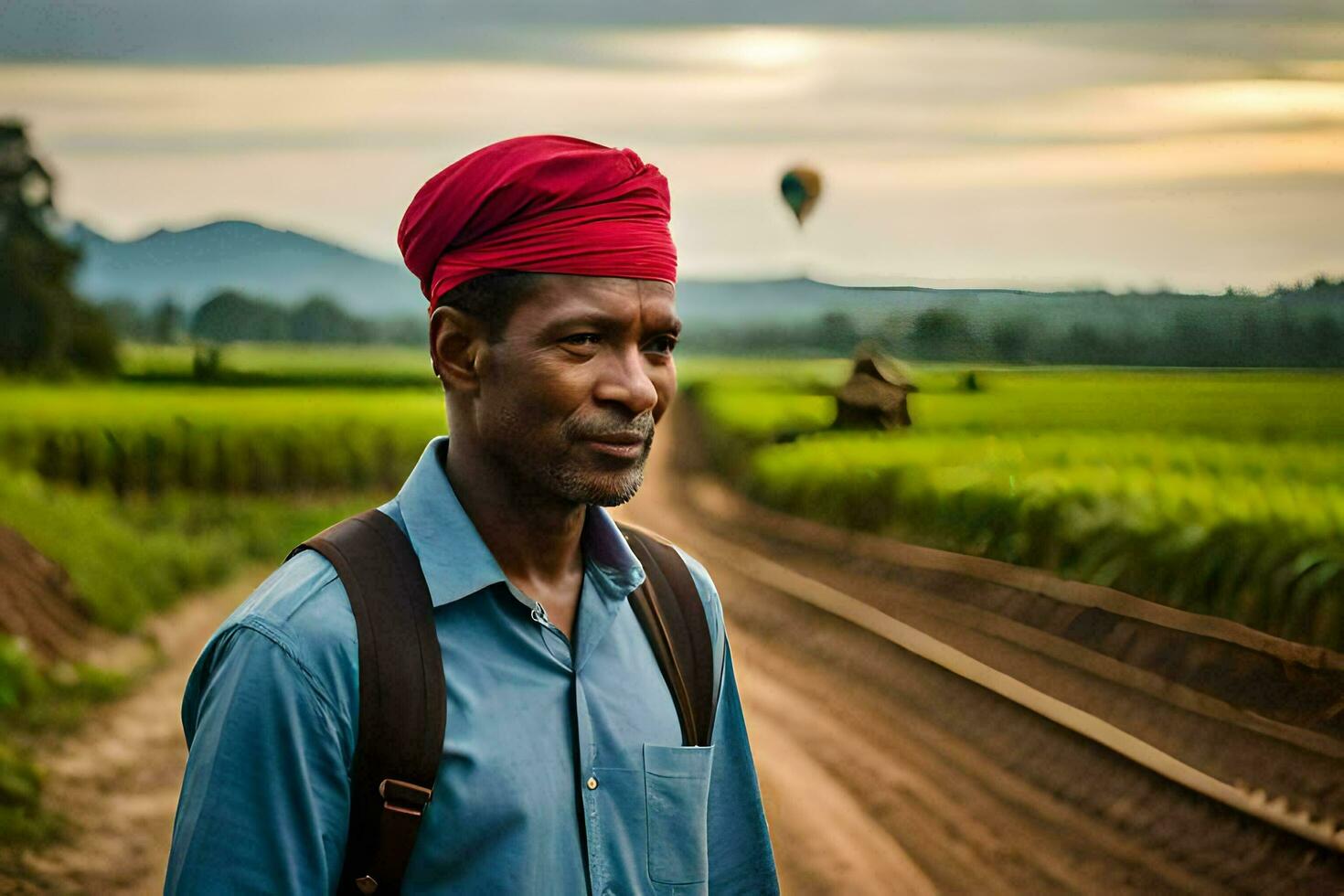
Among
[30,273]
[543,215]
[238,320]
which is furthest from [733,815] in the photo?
[238,320]

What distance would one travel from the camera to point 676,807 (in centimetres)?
157

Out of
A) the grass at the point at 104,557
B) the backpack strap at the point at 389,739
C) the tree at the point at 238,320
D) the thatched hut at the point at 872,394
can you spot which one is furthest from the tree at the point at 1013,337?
the backpack strap at the point at 389,739

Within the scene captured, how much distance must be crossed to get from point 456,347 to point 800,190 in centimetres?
1878

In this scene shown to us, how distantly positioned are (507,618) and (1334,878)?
180 inches

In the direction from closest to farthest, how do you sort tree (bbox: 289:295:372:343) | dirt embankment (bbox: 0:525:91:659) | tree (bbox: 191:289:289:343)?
dirt embankment (bbox: 0:525:91:659)
tree (bbox: 191:289:289:343)
tree (bbox: 289:295:372:343)

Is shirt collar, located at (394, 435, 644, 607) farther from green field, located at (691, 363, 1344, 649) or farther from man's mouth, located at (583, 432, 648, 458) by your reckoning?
green field, located at (691, 363, 1344, 649)

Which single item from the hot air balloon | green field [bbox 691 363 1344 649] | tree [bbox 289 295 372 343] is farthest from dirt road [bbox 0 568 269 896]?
the hot air balloon

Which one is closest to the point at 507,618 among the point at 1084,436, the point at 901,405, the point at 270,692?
the point at 270,692

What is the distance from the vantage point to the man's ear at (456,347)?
1.57m

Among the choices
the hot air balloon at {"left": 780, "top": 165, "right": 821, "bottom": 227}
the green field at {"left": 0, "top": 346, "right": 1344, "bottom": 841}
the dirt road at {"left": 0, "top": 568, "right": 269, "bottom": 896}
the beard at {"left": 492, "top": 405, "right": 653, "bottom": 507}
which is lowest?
the dirt road at {"left": 0, "top": 568, "right": 269, "bottom": 896}

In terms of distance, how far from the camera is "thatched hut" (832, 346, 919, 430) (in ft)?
52.9

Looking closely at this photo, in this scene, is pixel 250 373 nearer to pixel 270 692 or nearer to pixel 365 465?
pixel 365 465

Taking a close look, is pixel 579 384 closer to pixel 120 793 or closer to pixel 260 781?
pixel 260 781

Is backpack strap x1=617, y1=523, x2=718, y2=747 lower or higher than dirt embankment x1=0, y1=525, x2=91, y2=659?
higher
